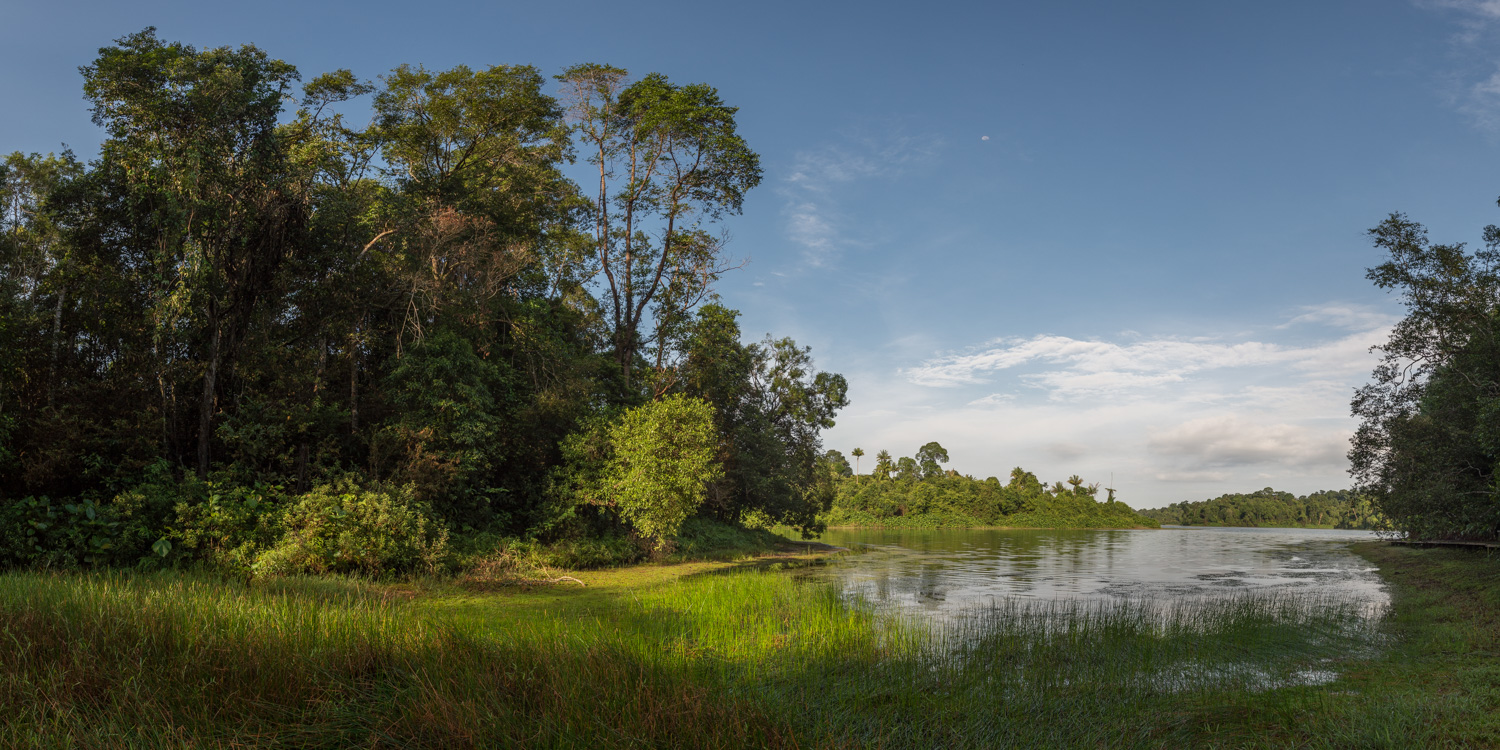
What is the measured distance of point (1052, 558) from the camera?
3419 centimetres

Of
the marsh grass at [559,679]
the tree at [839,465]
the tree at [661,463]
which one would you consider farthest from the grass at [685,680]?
the tree at [839,465]

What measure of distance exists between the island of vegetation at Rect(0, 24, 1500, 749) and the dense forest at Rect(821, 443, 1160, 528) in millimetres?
48500

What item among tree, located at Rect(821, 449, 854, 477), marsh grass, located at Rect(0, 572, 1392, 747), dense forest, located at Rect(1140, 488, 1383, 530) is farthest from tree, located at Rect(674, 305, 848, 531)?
dense forest, located at Rect(1140, 488, 1383, 530)

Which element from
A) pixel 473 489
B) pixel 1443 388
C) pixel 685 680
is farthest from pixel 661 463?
pixel 1443 388

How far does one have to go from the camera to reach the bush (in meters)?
14.7

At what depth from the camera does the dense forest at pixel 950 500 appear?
80875 mm

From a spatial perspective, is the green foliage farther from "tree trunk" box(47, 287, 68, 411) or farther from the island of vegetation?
"tree trunk" box(47, 287, 68, 411)

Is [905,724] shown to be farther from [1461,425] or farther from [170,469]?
[1461,425]

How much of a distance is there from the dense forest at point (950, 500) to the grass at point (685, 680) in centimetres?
6311

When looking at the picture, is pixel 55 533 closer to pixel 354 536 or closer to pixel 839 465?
pixel 354 536

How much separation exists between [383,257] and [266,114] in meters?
4.42

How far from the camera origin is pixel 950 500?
83.4 m

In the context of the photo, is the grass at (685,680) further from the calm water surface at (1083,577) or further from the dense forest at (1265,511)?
the dense forest at (1265,511)

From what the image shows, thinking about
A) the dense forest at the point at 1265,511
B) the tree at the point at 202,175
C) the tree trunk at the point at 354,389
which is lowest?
the dense forest at the point at 1265,511
